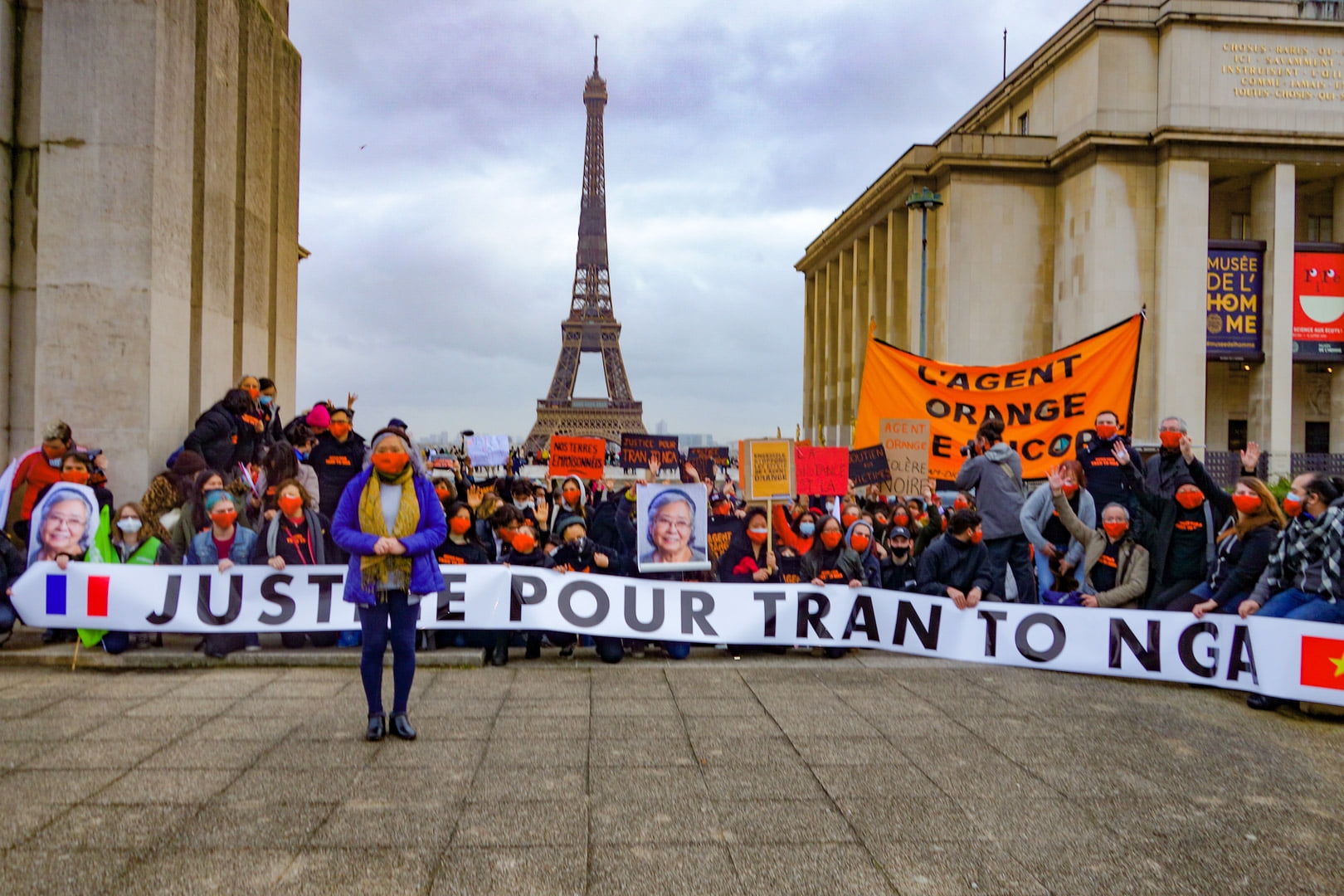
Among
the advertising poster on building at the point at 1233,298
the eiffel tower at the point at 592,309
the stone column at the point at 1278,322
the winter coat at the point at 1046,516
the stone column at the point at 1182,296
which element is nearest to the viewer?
the winter coat at the point at 1046,516

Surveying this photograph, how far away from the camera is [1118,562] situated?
8.55m

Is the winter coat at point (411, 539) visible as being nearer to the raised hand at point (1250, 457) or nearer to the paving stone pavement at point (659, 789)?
the paving stone pavement at point (659, 789)

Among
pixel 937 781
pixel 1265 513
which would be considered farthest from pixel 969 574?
pixel 937 781

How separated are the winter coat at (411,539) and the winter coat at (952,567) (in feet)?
14.4

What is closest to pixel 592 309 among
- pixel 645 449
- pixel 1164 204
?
pixel 1164 204

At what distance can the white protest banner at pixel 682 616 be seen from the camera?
25.0ft

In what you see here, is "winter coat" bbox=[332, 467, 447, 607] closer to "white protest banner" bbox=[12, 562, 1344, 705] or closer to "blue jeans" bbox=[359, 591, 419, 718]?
"blue jeans" bbox=[359, 591, 419, 718]

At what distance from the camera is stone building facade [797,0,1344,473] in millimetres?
35531

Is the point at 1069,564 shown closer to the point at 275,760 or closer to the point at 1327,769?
the point at 1327,769

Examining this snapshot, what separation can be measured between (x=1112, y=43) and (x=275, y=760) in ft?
131

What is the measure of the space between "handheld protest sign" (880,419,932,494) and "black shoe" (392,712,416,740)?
8.90 m

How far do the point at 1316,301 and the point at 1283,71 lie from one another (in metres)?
8.46

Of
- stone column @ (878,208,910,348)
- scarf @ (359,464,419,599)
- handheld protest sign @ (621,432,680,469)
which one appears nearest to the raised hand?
scarf @ (359,464,419,599)

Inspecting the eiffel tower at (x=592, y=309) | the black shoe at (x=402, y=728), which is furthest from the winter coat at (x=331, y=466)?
the eiffel tower at (x=592, y=309)
